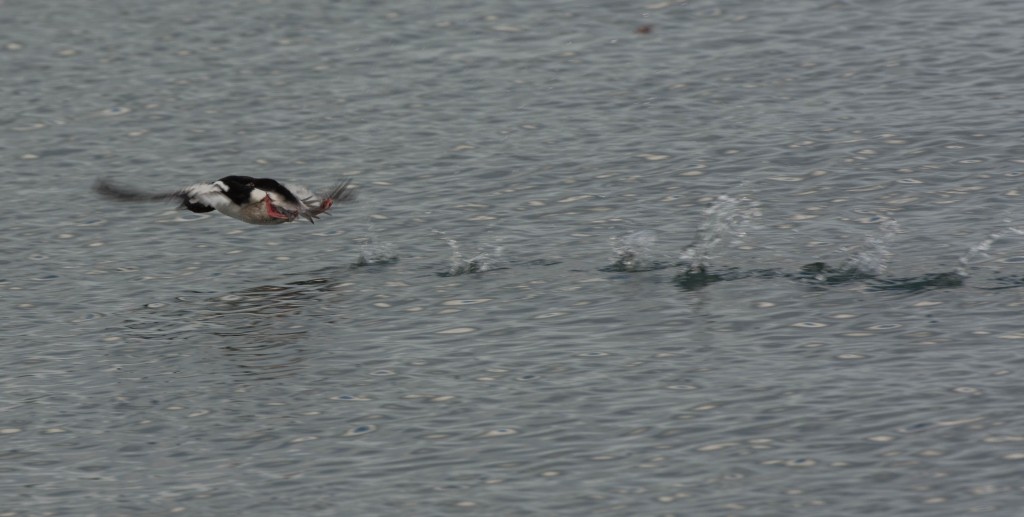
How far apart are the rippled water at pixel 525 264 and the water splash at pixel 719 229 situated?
55 millimetres

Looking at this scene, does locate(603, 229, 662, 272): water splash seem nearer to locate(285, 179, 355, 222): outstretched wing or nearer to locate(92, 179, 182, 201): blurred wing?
locate(285, 179, 355, 222): outstretched wing

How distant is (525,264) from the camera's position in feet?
66.2

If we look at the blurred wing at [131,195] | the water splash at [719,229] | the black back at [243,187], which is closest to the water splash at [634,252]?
the water splash at [719,229]

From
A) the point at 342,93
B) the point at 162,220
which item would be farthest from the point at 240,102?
the point at 162,220

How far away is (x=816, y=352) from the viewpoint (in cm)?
1625

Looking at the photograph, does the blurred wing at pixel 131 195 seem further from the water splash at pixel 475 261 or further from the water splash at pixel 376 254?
the water splash at pixel 475 261

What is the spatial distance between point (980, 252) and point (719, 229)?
3.24 meters

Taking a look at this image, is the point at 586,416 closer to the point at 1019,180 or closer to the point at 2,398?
the point at 2,398

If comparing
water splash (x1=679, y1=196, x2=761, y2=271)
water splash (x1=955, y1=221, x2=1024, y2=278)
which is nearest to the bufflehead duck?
water splash (x1=679, y1=196, x2=761, y2=271)

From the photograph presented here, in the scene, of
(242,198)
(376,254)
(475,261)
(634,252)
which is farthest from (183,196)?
(634,252)

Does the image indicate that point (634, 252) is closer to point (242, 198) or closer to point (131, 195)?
point (242, 198)

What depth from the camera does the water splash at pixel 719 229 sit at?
775 inches

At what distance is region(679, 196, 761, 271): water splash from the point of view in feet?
64.6

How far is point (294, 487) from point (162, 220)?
408 inches
